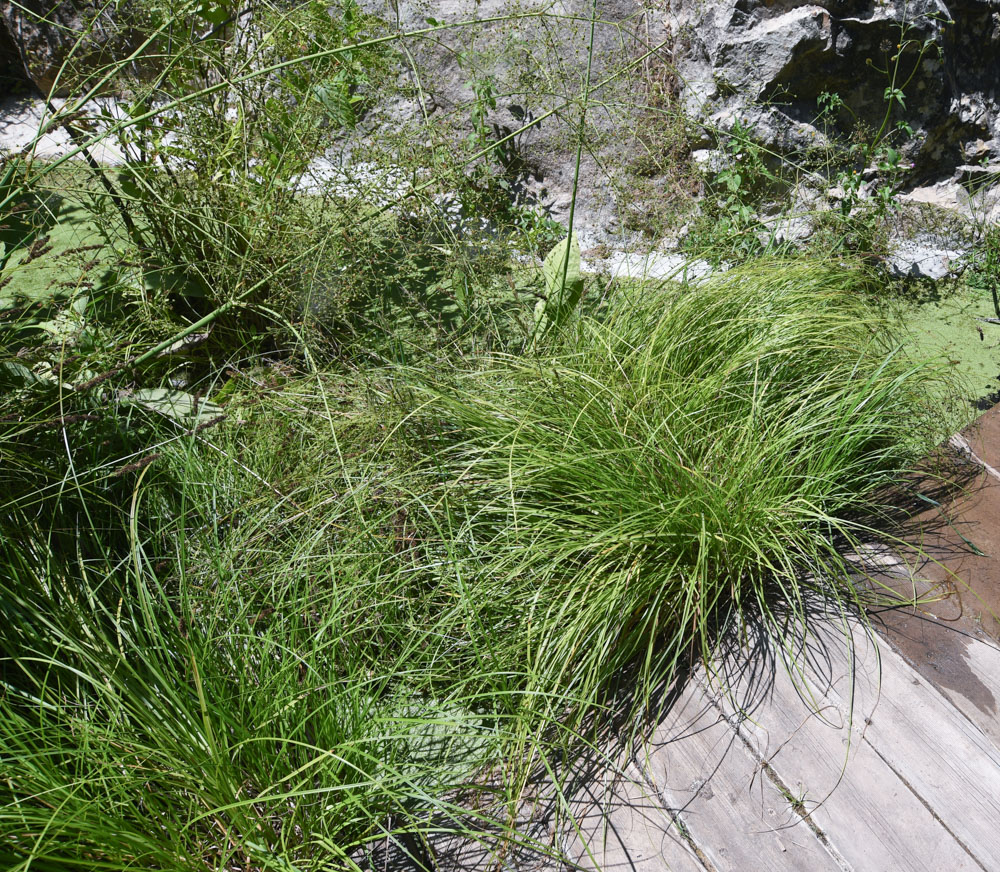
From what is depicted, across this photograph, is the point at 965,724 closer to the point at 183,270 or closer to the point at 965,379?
the point at 965,379

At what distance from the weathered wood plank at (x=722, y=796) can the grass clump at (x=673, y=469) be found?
0.12 meters

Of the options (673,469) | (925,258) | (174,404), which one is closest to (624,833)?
(673,469)

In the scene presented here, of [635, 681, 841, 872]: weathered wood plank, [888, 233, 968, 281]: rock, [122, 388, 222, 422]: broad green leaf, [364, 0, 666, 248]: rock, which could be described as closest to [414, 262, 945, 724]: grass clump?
[635, 681, 841, 872]: weathered wood plank

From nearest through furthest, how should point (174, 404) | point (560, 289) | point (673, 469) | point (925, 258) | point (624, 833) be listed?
point (624, 833)
point (673, 469)
point (174, 404)
point (560, 289)
point (925, 258)

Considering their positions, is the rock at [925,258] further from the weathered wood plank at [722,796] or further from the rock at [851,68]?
the weathered wood plank at [722,796]

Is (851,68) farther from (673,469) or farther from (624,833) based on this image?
(624,833)

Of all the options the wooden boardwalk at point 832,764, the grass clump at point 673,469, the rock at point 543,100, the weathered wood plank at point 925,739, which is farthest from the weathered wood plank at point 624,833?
the rock at point 543,100

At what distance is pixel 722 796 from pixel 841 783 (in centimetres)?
21

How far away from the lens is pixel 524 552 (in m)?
1.73

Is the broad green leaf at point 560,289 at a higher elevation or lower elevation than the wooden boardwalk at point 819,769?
higher

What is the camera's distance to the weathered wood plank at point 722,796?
1.37 m

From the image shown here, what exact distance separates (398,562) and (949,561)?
1.24m

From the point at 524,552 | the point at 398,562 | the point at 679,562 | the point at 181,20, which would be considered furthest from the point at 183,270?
the point at 679,562

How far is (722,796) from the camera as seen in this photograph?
146 centimetres
